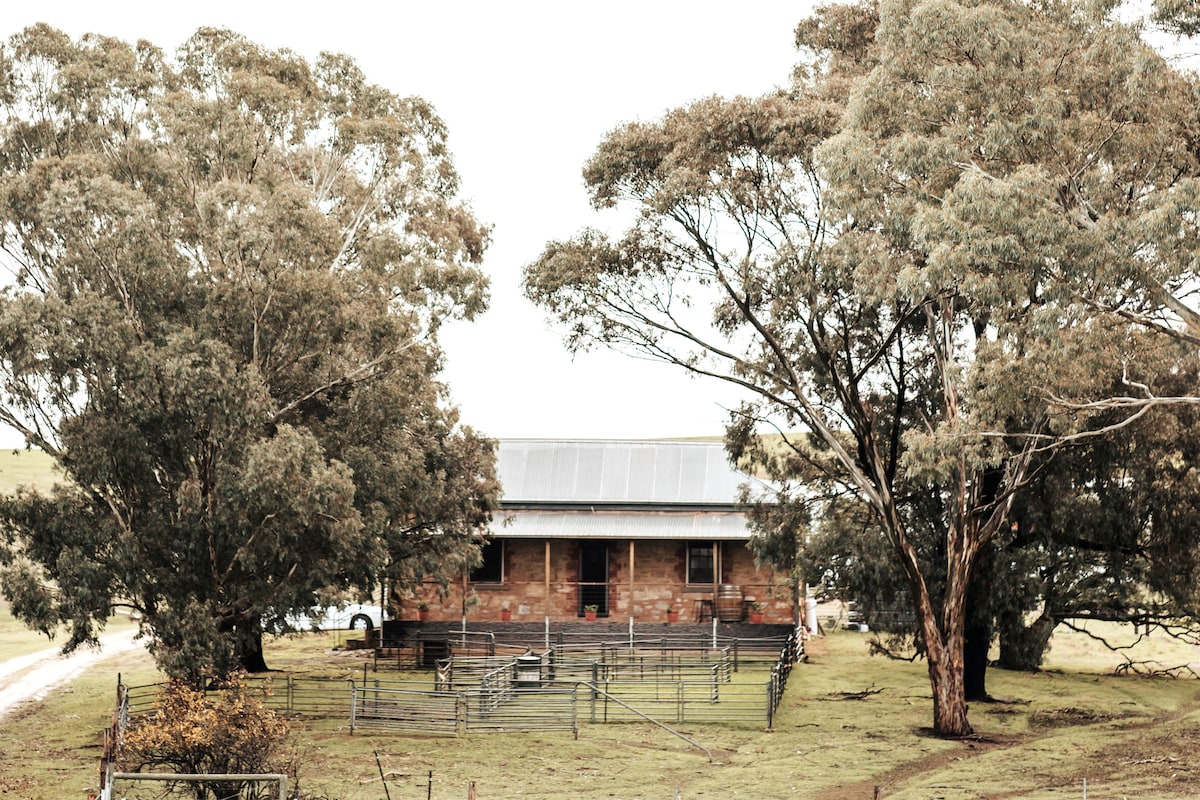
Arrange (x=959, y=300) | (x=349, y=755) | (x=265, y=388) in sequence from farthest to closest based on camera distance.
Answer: (x=959, y=300), (x=265, y=388), (x=349, y=755)

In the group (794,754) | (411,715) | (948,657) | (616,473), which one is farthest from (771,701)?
(616,473)

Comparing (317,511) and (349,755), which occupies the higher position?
(317,511)

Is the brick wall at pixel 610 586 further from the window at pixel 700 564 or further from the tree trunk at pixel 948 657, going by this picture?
the tree trunk at pixel 948 657

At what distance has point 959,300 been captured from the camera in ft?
85.9

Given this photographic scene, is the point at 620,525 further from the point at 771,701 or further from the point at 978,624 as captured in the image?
the point at 771,701

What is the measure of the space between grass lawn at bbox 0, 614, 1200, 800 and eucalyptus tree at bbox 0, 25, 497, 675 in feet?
10.5

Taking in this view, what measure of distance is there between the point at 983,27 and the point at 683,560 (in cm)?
2677

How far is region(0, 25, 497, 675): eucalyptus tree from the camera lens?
931 inches

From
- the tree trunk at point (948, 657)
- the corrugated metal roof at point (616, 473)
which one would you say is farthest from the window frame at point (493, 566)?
the tree trunk at point (948, 657)

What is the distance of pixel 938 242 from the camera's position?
768 inches

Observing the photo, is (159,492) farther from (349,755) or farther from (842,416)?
(842,416)

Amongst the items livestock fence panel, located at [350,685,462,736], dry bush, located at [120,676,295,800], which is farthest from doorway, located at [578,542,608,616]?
dry bush, located at [120,676,295,800]

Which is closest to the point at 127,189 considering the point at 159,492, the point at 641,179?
the point at 159,492

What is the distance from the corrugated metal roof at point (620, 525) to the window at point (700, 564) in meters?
0.94
